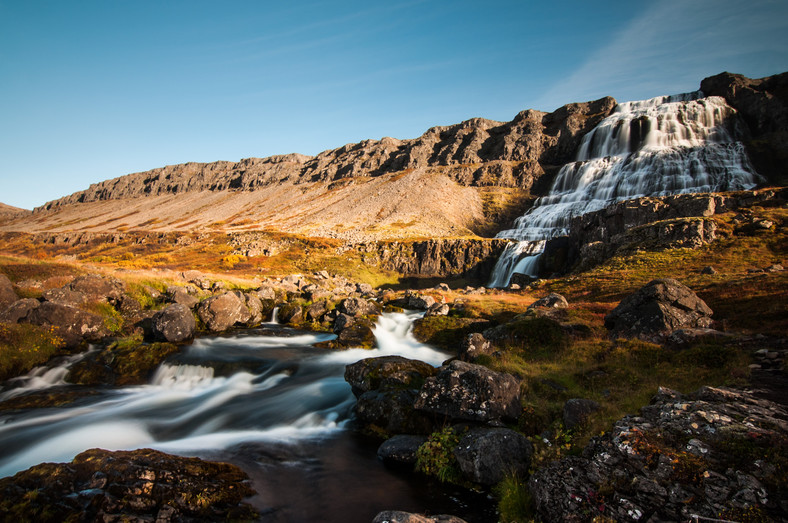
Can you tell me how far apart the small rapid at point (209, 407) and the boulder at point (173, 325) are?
103 centimetres

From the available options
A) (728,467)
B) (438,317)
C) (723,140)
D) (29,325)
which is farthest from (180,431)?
(723,140)

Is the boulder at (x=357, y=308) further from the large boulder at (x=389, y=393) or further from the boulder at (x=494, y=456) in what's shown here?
the boulder at (x=494, y=456)

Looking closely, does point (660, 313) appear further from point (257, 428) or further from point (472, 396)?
point (257, 428)

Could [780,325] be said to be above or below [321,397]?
above

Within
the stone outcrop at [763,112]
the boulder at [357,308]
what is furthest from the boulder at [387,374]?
the stone outcrop at [763,112]

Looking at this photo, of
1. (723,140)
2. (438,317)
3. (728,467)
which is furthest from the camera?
(723,140)

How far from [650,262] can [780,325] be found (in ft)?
70.2

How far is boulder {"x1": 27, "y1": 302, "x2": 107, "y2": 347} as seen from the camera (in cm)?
1670

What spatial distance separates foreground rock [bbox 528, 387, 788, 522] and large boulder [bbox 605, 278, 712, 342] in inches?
300

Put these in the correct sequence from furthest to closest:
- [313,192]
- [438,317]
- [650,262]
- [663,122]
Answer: [313,192] < [663,122] < [650,262] < [438,317]

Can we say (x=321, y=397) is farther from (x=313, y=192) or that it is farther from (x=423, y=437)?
(x=313, y=192)

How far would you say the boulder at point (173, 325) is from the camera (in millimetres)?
19047

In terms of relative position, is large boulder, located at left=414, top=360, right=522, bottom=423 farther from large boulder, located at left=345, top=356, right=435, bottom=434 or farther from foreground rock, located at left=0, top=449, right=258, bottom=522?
foreground rock, located at left=0, top=449, right=258, bottom=522

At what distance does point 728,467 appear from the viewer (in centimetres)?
445
